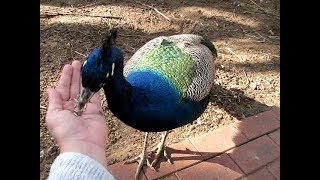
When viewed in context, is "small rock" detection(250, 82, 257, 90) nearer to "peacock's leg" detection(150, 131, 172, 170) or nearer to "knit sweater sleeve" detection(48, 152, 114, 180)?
"peacock's leg" detection(150, 131, 172, 170)

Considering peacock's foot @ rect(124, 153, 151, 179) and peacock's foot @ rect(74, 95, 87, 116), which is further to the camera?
peacock's foot @ rect(124, 153, 151, 179)

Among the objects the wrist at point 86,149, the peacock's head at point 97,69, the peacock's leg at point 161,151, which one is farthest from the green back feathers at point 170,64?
the wrist at point 86,149

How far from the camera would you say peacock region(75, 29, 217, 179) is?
163cm

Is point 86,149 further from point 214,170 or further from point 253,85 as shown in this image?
point 253,85

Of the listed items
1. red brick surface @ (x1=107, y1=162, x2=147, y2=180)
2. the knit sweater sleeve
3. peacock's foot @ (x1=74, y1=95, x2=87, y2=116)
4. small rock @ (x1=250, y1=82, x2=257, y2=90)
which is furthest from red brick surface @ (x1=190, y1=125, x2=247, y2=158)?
the knit sweater sleeve

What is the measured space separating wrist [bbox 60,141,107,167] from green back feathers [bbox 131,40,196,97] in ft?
1.92

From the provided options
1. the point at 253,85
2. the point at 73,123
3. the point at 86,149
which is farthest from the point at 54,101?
the point at 253,85

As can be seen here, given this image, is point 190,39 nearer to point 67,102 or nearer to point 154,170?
point 154,170

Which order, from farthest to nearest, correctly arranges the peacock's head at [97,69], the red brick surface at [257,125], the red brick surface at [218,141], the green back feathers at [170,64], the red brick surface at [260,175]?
the red brick surface at [257,125] < the red brick surface at [218,141] < the red brick surface at [260,175] < the green back feathers at [170,64] < the peacock's head at [97,69]

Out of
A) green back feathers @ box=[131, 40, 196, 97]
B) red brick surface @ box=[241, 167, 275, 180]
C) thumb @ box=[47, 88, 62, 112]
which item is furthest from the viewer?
red brick surface @ box=[241, 167, 275, 180]

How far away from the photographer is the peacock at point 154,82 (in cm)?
163

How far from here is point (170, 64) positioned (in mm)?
2211

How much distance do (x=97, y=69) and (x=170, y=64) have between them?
2.24ft

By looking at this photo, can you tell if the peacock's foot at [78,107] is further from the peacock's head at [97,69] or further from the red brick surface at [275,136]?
the red brick surface at [275,136]
